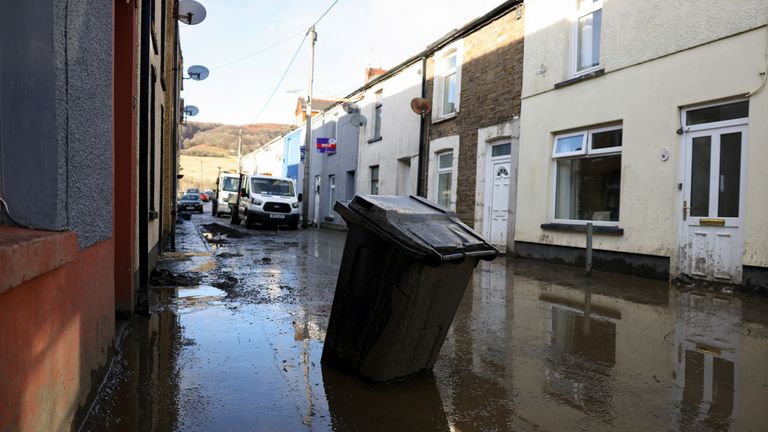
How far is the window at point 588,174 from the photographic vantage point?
10.1 meters

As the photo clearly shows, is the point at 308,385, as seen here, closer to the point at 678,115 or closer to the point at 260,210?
the point at 678,115

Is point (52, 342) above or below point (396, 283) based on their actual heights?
below

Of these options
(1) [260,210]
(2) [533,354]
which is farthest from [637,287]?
(1) [260,210]

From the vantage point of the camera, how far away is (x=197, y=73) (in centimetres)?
1631

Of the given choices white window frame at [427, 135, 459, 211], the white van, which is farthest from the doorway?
the white van

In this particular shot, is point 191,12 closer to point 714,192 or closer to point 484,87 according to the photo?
point 484,87

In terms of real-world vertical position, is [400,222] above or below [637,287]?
above

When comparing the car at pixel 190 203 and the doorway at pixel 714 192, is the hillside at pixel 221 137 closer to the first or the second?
the car at pixel 190 203

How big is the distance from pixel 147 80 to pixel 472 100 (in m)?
10.1

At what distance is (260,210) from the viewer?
68.3ft

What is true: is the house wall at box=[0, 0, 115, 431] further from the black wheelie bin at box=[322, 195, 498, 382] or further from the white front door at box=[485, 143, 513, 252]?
the white front door at box=[485, 143, 513, 252]

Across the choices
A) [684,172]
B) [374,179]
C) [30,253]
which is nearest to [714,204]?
[684,172]

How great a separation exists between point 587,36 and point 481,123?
11.8 ft

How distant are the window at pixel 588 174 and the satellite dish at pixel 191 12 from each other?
7827mm
